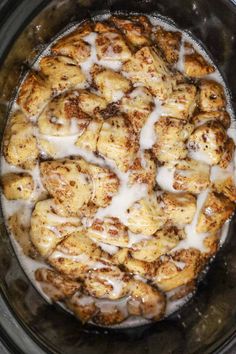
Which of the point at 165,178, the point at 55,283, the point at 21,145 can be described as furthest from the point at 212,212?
the point at 21,145

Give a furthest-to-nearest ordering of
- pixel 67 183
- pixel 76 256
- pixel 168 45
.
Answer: pixel 168 45 < pixel 76 256 < pixel 67 183

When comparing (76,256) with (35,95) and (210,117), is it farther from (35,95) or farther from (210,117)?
(210,117)

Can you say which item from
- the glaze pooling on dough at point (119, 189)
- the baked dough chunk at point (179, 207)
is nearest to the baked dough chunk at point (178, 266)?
the glaze pooling on dough at point (119, 189)

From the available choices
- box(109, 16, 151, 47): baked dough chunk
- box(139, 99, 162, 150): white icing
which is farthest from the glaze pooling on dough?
box(109, 16, 151, 47): baked dough chunk

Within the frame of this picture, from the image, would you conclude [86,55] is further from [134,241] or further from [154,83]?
[134,241]

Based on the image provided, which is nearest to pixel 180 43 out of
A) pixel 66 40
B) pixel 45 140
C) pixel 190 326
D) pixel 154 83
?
pixel 154 83
